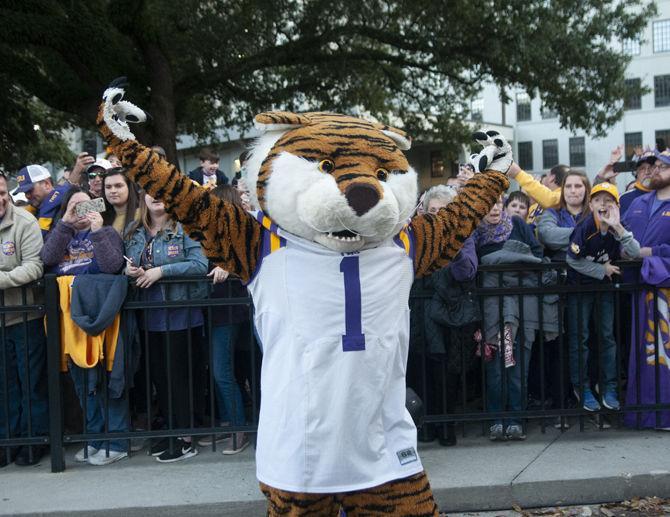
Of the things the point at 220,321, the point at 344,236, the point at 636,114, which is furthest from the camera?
the point at 636,114

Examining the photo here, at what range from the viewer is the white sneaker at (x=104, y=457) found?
484cm

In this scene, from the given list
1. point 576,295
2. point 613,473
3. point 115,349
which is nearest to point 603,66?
point 576,295

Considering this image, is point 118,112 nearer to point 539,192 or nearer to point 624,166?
point 539,192

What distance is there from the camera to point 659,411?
16.7 ft

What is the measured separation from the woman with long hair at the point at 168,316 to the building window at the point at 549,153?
4729cm

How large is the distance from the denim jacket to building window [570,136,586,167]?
46.6 metres

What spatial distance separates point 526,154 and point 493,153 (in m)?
49.0

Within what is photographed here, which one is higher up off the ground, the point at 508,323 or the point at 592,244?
the point at 592,244

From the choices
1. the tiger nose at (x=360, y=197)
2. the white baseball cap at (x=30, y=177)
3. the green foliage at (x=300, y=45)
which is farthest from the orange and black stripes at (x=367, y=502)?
the green foliage at (x=300, y=45)

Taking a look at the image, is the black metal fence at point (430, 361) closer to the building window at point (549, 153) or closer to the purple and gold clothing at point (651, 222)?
the purple and gold clothing at point (651, 222)

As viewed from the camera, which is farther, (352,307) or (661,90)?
(661,90)

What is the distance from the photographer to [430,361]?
5148 mm

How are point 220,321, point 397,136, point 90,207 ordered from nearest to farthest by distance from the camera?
point 397,136, point 90,207, point 220,321

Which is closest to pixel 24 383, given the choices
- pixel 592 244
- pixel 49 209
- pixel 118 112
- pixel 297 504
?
pixel 49 209
